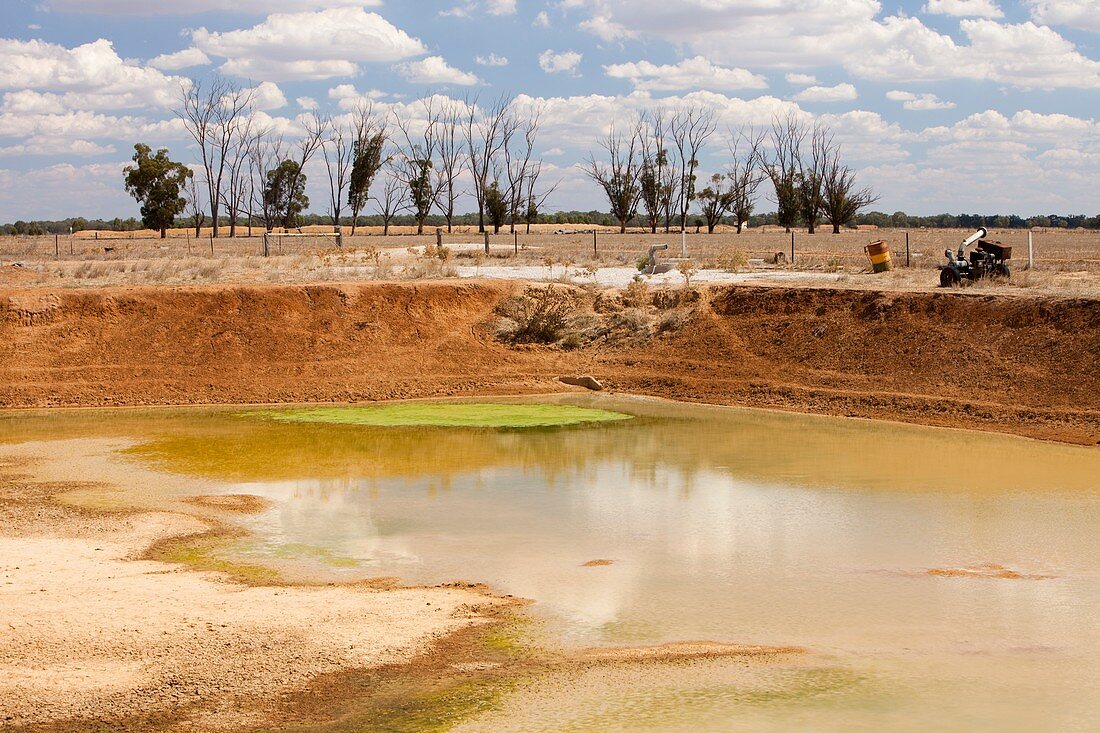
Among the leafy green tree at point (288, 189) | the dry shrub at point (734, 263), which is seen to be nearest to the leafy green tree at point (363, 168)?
the leafy green tree at point (288, 189)

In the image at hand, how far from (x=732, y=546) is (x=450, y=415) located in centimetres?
1090

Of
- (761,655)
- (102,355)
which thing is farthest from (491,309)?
(761,655)

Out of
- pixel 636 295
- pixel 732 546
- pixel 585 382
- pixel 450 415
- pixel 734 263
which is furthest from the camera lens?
pixel 734 263

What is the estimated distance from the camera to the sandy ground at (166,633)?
780cm

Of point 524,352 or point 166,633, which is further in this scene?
point 524,352

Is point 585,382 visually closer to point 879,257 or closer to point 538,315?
point 538,315

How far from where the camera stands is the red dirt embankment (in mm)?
22219

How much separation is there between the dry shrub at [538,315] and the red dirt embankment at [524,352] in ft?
1.71

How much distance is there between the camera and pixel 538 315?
29.1 metres

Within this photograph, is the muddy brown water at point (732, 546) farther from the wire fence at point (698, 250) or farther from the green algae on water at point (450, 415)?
the wire fence at point (698, 250)

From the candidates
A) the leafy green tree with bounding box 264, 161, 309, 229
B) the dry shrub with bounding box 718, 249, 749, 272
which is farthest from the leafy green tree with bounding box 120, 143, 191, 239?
the dry shrub with bounding box 718, 249, 749, 272

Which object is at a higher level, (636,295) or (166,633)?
(636,295)

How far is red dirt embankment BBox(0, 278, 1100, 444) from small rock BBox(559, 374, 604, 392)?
39cm

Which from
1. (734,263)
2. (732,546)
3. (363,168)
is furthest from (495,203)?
(732,546)
